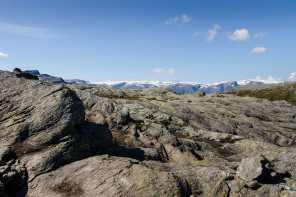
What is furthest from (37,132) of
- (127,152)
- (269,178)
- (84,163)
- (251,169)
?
(269,178)

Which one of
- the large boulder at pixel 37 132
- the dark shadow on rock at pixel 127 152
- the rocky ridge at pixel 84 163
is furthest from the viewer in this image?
the dark shadow on rock at pixel 127 152

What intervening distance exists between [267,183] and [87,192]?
16071 millimetres

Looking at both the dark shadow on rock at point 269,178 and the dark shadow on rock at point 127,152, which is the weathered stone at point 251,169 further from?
the dark shadow on rock at point 127,152

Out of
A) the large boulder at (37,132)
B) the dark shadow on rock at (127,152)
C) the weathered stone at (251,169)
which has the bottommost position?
the dark shadow on rock at (127,152)

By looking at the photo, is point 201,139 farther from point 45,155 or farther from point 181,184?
point 45,155

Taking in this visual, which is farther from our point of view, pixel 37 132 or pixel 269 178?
pixel 37 132

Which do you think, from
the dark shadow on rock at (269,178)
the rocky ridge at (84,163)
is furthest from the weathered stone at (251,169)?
the dark shadow on rock at (269,178)

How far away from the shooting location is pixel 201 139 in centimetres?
4244

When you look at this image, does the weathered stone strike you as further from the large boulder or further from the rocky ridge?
the large boulder

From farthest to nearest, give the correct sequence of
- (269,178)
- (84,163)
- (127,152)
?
(127,152), (84,163), (269,178)

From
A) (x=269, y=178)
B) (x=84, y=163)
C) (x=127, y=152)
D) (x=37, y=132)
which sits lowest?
(x=127, y=152)

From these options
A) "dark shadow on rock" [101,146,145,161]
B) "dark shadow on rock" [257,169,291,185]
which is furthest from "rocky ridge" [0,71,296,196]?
"dark shadow on rock" [101,146,145,161]

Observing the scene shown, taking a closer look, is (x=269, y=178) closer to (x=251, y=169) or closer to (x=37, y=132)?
(x=251, y=169)

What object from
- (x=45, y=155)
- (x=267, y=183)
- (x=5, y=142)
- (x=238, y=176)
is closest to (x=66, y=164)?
(x=45, y=155)
